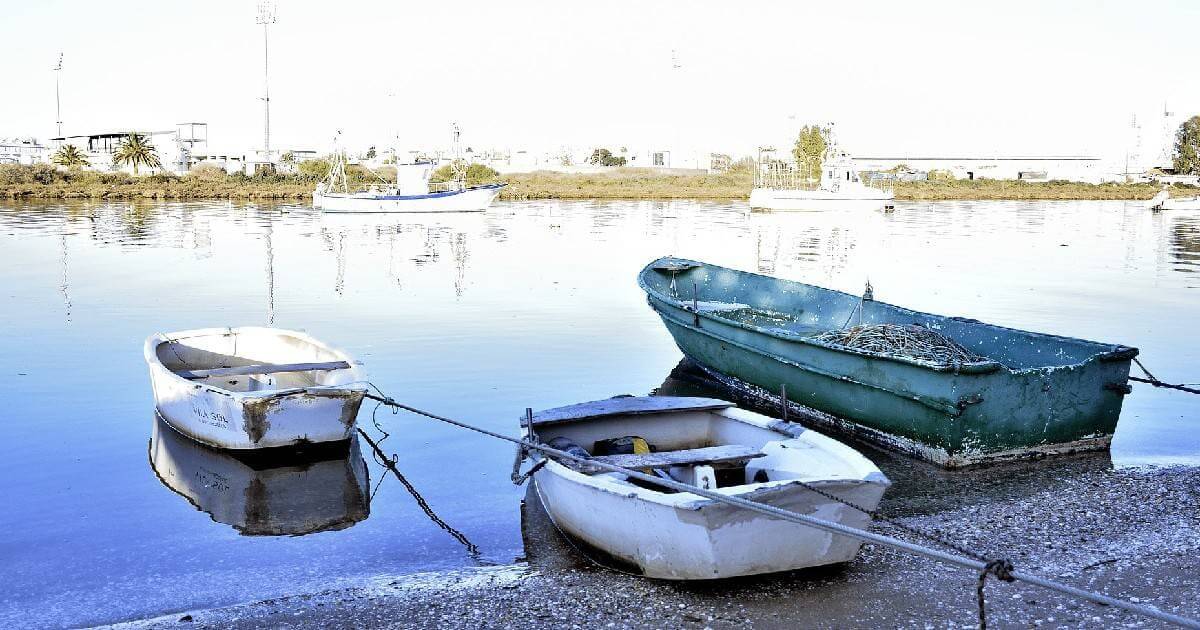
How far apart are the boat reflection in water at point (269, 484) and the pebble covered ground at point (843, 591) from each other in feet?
5.43

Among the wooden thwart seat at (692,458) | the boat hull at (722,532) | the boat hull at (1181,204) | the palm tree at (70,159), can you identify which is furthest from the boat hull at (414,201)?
the boat hull at (722,532)

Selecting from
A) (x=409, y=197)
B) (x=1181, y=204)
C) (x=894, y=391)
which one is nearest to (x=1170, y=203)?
(x=1181, y=204)

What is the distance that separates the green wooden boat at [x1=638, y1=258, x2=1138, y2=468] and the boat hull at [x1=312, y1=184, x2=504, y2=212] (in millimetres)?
43216

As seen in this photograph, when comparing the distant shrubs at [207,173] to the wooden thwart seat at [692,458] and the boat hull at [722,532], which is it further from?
the boat hull at [722,532]

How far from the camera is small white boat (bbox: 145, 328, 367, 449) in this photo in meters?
9.33

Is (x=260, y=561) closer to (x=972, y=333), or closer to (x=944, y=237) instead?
(x=972, y=333)

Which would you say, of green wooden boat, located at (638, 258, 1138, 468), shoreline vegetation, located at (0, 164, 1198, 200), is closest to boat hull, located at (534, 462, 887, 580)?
green wooden boat, located at (638, 258, 1138, 468)

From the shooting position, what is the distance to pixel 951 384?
889 centimetres

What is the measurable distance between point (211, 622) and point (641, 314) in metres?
13.5

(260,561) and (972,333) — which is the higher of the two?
(972,333)

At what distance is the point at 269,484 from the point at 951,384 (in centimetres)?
588

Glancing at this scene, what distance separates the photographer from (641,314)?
19.2 m

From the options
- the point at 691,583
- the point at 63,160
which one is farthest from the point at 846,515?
the point at 63,160

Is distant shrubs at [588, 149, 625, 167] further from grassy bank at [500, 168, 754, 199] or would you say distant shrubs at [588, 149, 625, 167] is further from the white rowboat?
the white rowboat
